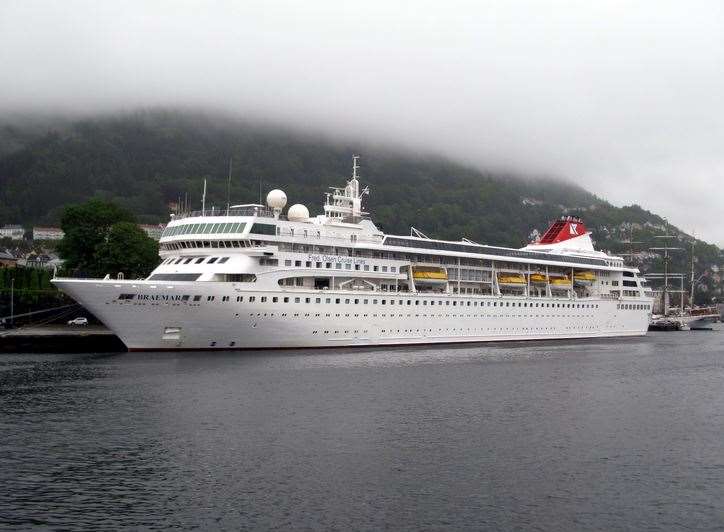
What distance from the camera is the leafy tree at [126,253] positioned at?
6581cm

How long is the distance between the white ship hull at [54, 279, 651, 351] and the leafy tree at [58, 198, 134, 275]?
28.1 metres

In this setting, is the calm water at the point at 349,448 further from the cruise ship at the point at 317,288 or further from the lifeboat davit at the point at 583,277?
the lifeboat davit at the point at 583,277

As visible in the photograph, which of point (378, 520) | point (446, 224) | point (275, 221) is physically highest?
point (446, 224)

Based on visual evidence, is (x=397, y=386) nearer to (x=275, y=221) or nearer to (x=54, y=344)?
(x=275, y=221)

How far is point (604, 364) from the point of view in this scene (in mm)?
46031

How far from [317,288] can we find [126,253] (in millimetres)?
26428

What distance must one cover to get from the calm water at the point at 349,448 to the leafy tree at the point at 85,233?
3183 centimetres

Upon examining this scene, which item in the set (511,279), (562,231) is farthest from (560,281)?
(562,231)

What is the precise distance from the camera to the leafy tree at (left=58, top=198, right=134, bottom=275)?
68.6 m

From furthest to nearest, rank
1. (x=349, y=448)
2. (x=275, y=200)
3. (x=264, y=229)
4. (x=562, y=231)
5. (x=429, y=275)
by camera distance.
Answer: (x=562, y=231), (x=429, y=275), (x=275, y=200), (x=264, y=229), (x=349, y=448)

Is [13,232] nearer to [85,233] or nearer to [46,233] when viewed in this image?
[46,233]

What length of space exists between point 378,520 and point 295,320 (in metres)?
28.9

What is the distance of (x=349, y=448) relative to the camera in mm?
22406

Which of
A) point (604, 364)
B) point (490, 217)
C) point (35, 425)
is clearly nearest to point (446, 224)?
point (490, 217)
